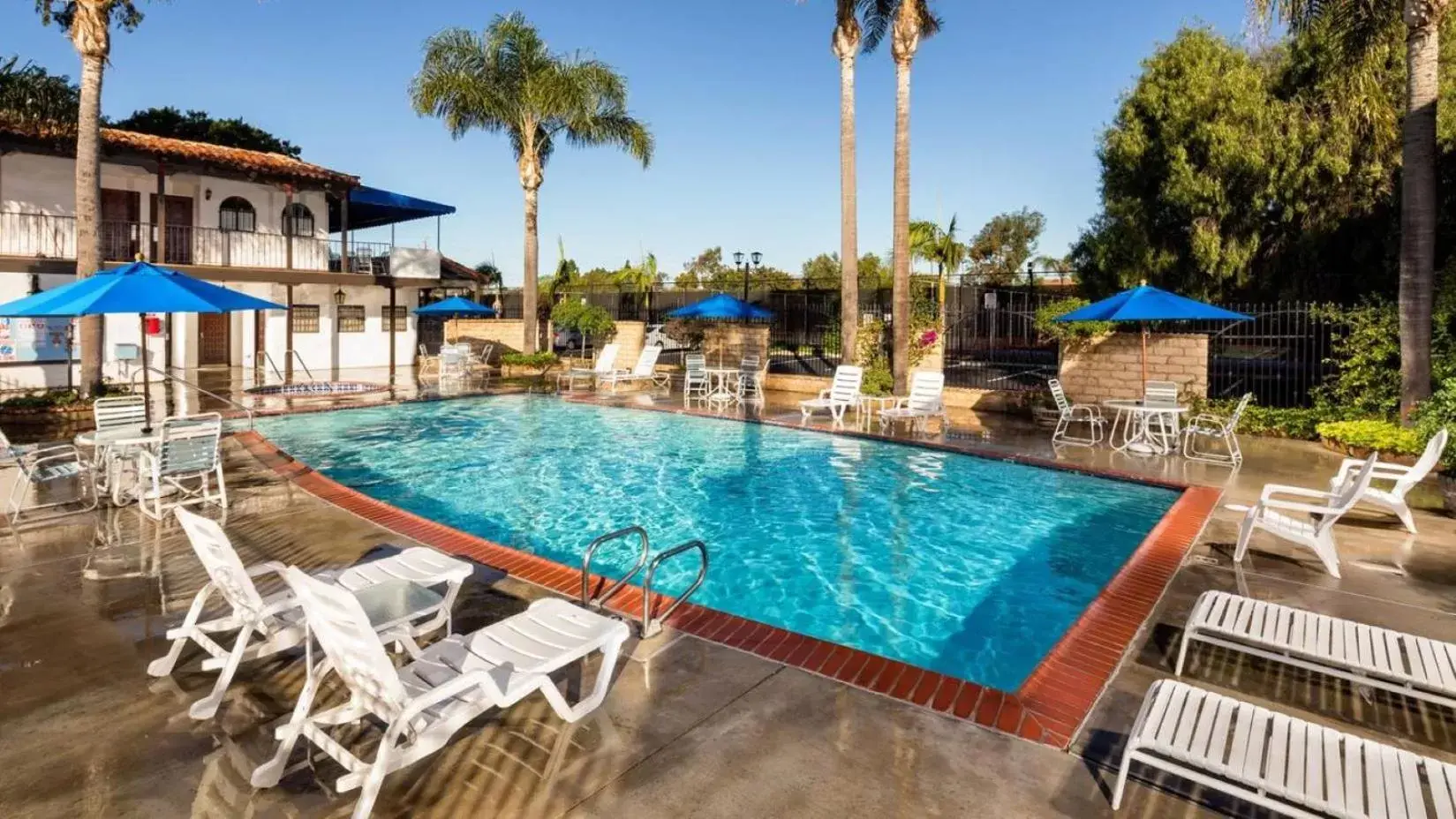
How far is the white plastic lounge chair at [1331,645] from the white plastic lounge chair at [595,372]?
15.6m

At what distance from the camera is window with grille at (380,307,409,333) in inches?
997

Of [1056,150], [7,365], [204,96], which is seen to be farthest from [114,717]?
Result: [204,96]

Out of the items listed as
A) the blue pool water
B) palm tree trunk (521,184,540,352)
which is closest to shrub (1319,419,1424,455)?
the blue pool water

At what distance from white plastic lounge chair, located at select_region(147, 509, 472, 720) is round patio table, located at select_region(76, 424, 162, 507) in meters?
3.98

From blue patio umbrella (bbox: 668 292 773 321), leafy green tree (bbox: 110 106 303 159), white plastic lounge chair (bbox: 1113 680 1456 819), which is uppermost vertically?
leafy green tree (bbox: 110 106 303 159)

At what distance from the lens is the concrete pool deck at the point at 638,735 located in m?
2.82

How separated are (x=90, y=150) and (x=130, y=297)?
7.15 m

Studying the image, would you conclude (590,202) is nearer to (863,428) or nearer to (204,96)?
(204,96)

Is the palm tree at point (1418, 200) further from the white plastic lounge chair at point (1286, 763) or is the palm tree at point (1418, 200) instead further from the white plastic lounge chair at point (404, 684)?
the white plastic lounge chair at point (404, 684)

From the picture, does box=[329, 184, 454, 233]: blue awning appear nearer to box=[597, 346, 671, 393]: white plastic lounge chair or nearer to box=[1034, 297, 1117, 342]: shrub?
box=[597, 346, 671, 393]: white plastic lounge chair

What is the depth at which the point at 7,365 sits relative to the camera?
57.3 feet

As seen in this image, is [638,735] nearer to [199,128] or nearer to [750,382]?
[750,382]

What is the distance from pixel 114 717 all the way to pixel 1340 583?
24.0 feet

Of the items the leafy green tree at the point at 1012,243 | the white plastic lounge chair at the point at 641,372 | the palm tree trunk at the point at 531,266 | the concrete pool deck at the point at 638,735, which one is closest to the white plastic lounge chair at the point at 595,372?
the white plastic lounge chair at the point at 641,372
